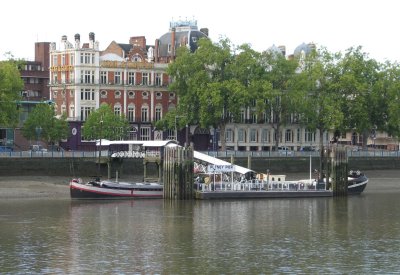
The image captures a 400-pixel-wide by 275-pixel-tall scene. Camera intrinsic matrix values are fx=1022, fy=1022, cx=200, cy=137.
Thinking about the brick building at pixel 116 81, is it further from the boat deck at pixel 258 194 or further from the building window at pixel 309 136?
the boat deck at pixel 258 194

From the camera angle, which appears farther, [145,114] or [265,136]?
[265,136]

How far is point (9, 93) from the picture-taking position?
12425cm

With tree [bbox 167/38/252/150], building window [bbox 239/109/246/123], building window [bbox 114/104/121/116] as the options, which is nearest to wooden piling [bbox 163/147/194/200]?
tree [bbox 167/38/252/150]

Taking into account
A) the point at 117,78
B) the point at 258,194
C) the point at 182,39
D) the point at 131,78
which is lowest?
the point at 258,194

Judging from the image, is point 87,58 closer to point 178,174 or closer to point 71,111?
point 71,111

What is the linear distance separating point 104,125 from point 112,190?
3655cm

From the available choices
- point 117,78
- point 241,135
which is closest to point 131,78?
point 117,78

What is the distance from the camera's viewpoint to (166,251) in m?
65.5

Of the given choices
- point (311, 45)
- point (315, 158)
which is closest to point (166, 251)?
point (315, 158)

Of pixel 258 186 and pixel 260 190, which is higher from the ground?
pixel 258 186

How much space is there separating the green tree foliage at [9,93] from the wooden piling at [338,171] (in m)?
39.8

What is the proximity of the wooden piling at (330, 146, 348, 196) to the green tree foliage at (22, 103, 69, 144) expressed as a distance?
136 ft

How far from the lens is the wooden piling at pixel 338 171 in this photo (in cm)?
10750

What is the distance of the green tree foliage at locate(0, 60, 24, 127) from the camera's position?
122062 millimetres
